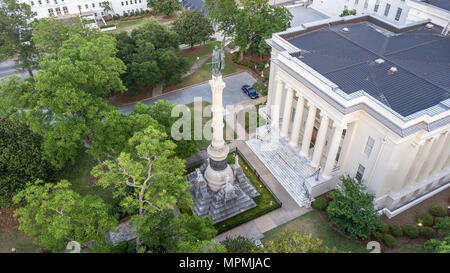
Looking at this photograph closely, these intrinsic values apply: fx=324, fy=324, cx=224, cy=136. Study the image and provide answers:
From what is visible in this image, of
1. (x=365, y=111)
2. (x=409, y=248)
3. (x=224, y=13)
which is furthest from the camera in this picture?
(x=224, y=13)

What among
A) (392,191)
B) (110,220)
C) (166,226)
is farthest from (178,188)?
(392,191)

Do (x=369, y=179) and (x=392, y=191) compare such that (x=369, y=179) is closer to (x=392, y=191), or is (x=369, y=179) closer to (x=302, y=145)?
(x=392, y=191)

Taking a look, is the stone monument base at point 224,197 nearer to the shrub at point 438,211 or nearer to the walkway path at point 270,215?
the walkway path at point 270,215

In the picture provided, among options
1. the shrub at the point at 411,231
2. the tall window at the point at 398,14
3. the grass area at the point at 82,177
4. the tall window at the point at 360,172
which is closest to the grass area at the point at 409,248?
the shrub at the point at 411,231

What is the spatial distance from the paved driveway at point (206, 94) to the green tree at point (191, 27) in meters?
14.2

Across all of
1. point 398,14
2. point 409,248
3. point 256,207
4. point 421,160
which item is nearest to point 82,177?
point 256,207

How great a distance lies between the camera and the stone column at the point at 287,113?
45.6 metres

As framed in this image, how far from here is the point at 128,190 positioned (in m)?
43.5

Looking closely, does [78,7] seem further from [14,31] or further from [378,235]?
[378,235]

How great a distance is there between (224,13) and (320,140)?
127ft

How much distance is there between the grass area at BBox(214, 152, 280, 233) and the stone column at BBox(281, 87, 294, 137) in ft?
27.3

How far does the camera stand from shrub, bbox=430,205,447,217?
135 ft

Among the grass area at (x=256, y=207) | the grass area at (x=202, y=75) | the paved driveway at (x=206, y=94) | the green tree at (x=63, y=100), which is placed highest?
Answer: the green tree at (x=63, y=100)

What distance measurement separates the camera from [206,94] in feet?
217
